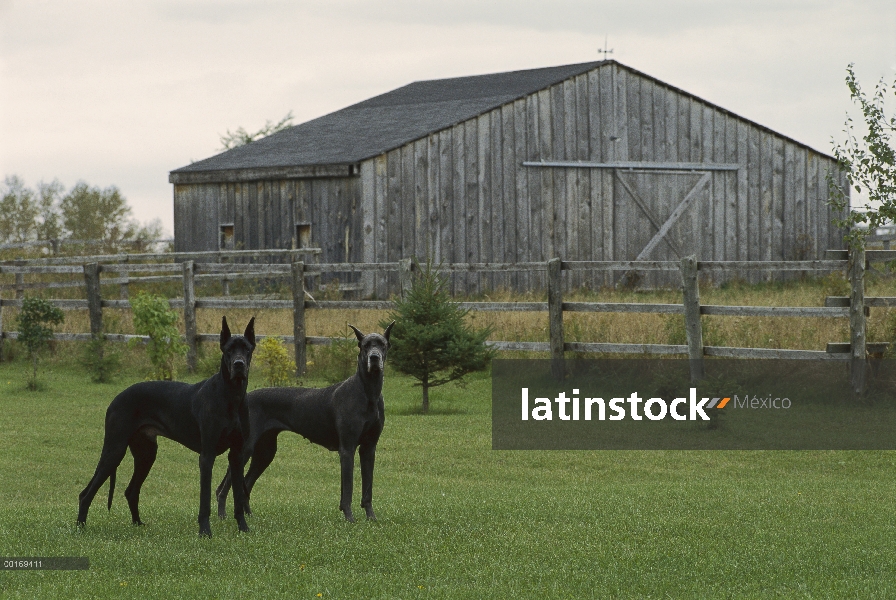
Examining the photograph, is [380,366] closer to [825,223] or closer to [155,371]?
[155,371]

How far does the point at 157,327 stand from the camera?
18.0 m

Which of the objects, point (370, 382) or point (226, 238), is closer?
point (370, 382)

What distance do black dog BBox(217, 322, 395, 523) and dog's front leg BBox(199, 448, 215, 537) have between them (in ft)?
0.72

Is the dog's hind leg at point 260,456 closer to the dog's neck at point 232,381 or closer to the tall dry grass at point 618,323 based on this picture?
the dog's neck at point 232,381

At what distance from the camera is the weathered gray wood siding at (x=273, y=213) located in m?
26.3

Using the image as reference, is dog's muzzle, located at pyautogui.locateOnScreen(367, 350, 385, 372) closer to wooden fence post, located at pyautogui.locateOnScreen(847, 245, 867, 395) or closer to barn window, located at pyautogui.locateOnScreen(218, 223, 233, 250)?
wooden fence post, located at pyautogui.locateOnScreen(847, 245, 867, 395)

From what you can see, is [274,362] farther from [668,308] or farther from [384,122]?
[384,122]

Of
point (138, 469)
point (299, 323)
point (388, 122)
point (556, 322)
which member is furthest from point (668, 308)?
point (388, 122)

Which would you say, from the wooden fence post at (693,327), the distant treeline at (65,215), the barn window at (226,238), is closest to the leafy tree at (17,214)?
the distant treeline at (65,215)

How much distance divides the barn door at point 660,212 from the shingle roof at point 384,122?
342 cm

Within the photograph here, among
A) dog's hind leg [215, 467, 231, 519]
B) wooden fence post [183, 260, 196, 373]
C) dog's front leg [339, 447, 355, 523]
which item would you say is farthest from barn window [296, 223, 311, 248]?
dog's front leg [339, 447, 355, 523]

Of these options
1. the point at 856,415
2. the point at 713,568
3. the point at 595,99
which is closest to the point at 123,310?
the point at 595,99

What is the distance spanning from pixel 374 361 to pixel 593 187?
22407 mm

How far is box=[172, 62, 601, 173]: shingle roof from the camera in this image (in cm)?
2752
